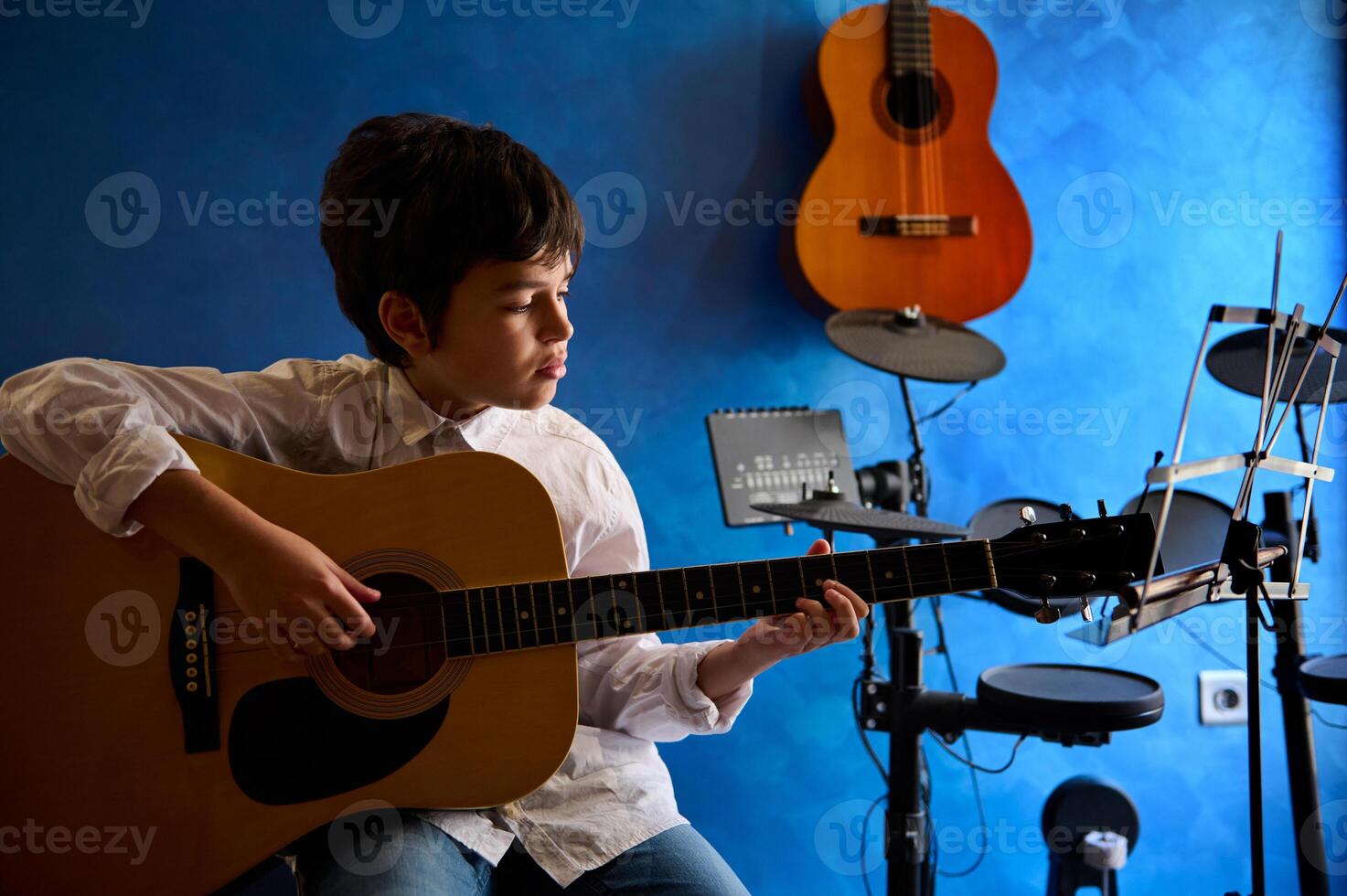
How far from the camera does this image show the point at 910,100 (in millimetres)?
1930

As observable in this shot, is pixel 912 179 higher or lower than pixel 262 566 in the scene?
higher

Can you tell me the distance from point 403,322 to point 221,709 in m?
0.49

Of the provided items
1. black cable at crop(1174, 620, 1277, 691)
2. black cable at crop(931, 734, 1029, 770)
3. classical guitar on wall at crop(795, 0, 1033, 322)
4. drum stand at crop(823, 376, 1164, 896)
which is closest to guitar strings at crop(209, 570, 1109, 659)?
drum stand at crop(823, 376, 1164, 896)

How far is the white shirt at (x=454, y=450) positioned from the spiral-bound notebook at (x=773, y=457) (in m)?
0.30

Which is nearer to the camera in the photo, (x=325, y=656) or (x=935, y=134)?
(x=325, y=656)

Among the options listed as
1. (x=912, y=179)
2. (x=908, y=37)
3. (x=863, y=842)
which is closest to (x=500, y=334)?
(x=912, y=179)

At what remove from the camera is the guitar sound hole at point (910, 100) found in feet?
6.32

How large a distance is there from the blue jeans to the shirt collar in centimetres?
45

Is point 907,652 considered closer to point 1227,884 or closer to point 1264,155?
point 1227,884

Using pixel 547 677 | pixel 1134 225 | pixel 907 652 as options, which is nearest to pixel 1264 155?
pixel 1134 225

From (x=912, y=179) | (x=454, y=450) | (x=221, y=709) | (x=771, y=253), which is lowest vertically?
(x=221, y=709)

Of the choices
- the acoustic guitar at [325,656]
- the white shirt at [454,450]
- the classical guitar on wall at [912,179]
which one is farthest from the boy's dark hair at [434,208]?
the classical guitar on wall at [912,179]

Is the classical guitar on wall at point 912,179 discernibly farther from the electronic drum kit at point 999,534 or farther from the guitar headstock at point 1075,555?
the guitar headstock at point 1075,555

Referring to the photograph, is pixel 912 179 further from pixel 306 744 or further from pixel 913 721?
pixel 306 744
